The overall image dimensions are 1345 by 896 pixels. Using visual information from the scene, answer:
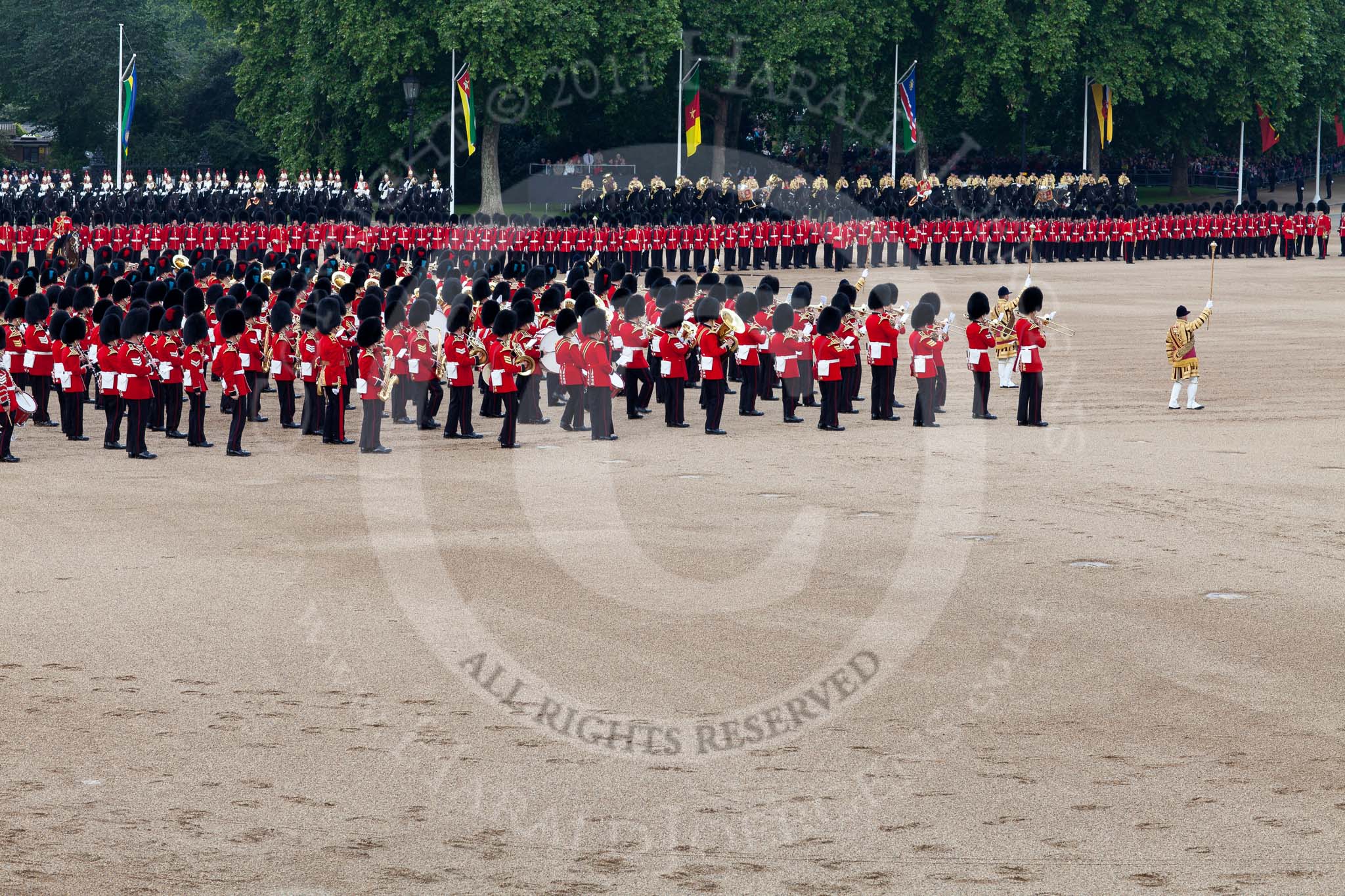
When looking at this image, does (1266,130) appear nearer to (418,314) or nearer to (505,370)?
(418,314)

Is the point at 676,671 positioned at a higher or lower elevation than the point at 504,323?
lower

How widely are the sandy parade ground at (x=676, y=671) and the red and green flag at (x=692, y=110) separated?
27253 mm

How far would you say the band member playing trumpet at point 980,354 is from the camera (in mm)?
16969

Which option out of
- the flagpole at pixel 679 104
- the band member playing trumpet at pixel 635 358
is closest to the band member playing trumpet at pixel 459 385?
the band member playing trumpet at pixel 635 358

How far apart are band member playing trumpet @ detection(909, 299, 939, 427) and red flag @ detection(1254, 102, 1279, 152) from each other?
114ft

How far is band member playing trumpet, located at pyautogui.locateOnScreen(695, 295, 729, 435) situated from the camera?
16.3 m

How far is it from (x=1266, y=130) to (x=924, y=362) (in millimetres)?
35796

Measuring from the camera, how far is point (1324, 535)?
1170 centimetres

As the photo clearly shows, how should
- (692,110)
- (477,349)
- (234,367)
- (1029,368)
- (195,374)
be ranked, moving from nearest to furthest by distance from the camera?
(195,374), (234,367), (477,349), (1029,368), (692,110)

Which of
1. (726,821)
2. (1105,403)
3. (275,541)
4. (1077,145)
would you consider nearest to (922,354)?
(1105,403)

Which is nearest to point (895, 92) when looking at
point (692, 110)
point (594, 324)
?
point (692, 110)

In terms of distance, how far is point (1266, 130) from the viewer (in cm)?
4888

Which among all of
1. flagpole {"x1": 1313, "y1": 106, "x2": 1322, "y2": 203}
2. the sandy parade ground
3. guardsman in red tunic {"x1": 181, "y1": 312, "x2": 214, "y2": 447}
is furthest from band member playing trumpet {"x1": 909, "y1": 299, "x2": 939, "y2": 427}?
flagpole {"x1": 1313, "y1": 106, "x2": 1322, "y2": 203}

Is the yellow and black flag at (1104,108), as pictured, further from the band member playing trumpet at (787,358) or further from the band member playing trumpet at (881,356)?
the band member playing trumpet at (881,356)
